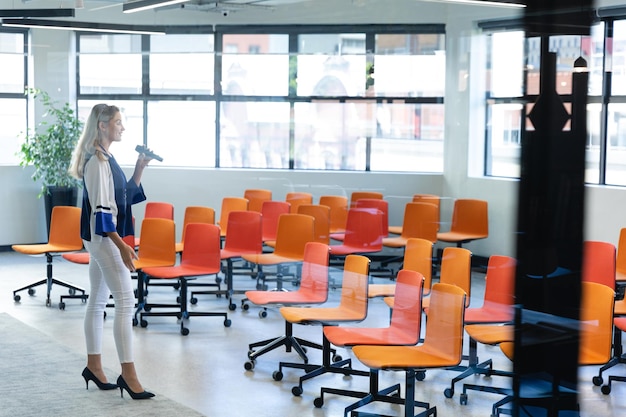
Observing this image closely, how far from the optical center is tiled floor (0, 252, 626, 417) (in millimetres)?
5234

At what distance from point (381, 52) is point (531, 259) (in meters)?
4.89

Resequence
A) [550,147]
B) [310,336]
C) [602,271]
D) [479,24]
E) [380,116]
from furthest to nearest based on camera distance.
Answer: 1. [380,116]
2. [310,336]
3. [479,24]
4. [602,271]
5. [550,147]

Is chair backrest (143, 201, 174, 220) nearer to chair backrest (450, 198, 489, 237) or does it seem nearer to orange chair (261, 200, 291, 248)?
orange chair (261, 200, 291, 248)

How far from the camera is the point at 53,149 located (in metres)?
8.70

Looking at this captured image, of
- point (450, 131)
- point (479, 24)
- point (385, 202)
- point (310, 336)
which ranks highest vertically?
point (479, 24)

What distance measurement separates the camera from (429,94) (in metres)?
7.04

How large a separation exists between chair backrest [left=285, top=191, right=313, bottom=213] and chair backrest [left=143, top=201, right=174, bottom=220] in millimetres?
1163

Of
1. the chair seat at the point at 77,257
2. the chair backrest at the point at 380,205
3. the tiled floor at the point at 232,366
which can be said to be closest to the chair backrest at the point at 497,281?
the tiled floor at the point at 232,366

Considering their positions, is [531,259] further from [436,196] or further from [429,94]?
[429,94]

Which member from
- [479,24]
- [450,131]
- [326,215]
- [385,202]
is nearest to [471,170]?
[450,131]

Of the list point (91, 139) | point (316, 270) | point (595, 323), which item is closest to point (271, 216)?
point (316, 270)

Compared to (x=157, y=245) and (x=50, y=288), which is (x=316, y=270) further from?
(x=50, y=288)

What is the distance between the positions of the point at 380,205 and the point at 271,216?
1.04 metres

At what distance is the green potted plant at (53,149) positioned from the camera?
8430 millimetres
